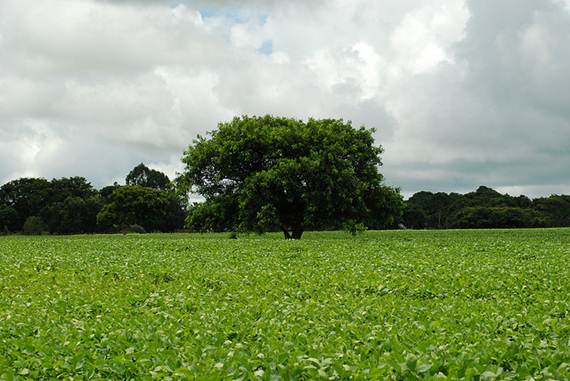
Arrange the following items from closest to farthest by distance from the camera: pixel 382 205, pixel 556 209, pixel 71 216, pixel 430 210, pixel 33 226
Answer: pixel 382 205
pixel 33 226
pixel 71 216
pixel 556 209
pixel 430 210

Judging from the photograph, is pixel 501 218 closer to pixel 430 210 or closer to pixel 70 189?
pixel 430 210

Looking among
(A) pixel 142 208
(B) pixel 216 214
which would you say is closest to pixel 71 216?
(A) pixel 142 208

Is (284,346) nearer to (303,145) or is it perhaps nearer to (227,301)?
(227,301)

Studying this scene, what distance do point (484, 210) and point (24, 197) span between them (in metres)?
86.4

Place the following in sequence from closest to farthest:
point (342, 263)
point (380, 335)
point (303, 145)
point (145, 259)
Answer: point (380, 335), point (342, 263), point (145, 259), point (303, 145)

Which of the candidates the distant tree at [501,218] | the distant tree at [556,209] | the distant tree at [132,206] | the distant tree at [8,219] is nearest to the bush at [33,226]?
the distant tree at [8,219]

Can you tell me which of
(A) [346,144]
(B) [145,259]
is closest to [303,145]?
(A) [346,144]

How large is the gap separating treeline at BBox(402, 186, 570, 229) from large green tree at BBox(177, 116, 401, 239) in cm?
5074

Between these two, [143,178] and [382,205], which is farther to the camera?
[143,178]

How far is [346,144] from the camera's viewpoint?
5072 centimetres

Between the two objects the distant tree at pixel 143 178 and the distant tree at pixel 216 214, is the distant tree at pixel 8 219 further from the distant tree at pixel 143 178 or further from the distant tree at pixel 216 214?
the distant tree at pixel 216 214

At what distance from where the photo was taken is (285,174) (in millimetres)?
45312

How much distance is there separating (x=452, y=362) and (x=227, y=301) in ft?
25.8

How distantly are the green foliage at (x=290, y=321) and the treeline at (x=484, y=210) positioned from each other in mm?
82513
